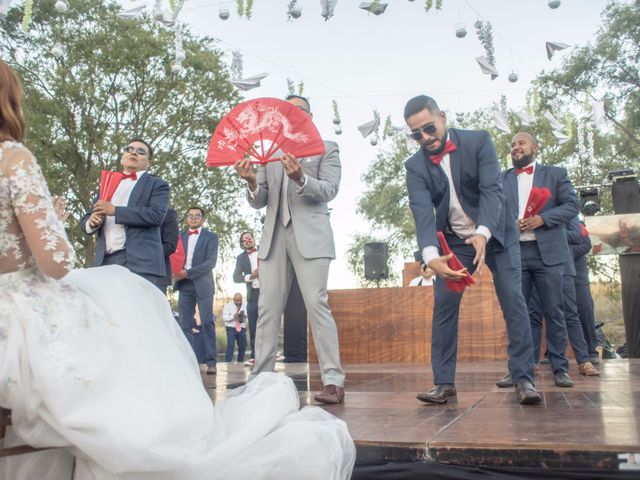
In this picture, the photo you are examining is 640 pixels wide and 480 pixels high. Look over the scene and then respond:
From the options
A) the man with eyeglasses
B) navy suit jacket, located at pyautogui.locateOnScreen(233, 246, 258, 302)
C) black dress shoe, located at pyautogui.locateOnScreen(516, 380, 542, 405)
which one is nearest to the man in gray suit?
the man with eyeglasses

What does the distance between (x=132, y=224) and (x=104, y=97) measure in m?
14.5

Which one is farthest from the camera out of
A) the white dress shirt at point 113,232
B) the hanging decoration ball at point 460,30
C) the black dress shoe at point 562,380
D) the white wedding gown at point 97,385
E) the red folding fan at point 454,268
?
the hanging decoration ball at point 460,30

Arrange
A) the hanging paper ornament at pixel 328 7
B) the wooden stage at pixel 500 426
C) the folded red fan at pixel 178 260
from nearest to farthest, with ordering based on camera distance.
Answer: the wooden stage at pixel 500 426 < the hanging paper ornament at pixel 328 7 < the folded red fan at pixel 178 260

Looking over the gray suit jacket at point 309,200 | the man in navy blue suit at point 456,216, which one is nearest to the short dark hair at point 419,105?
the man in navy blue suit at point 456,216

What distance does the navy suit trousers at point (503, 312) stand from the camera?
3994 mm

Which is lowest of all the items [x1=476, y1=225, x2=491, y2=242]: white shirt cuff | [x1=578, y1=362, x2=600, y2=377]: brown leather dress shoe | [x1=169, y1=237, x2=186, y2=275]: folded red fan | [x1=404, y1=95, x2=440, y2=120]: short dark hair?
[x1=578, y1=362, x2=600, y2=377]: brown leather dress shoe

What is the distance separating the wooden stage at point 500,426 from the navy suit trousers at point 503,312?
0.25m

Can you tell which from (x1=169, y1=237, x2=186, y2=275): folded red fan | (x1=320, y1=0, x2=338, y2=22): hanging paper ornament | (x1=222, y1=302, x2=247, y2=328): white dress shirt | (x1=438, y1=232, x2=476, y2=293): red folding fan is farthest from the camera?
(x1=222, y1=302, x2=247, y2=328): white dress shirt

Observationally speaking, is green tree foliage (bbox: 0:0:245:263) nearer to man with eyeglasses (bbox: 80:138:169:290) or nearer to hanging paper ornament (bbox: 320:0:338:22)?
hanging paper ornament (bbox: 320:0:338:22)

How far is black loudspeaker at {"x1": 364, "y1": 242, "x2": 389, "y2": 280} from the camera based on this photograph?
43.8 feet

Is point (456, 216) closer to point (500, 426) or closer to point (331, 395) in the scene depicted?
point (331, 395)

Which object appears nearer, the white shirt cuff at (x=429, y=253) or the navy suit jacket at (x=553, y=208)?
the white shirt cuff at (x=429, y=253)

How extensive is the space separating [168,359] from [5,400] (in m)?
0.54

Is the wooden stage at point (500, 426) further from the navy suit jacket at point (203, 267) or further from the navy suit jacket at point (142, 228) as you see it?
the navy suit jacket at point (203, 267)
